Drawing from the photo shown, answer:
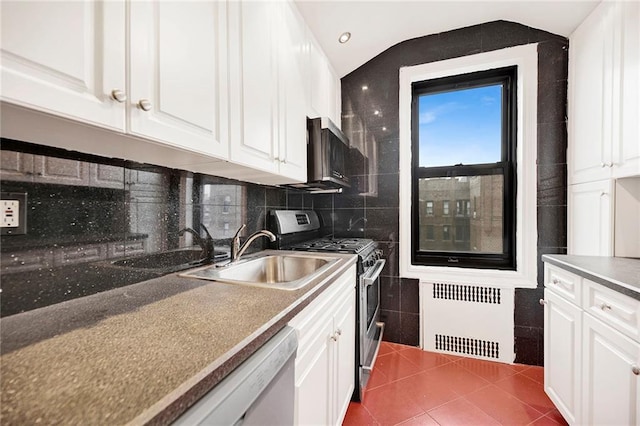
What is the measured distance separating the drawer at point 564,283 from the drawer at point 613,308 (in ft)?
0.18

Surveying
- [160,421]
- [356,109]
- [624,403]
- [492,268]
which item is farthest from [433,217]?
[160,421]

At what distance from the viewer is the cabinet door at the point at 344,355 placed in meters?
1.34

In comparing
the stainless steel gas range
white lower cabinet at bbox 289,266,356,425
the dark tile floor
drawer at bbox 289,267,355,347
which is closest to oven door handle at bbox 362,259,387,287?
the stainless steel gas range

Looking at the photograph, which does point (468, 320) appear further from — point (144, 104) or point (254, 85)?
point (144, 104)

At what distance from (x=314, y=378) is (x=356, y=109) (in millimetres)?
2287

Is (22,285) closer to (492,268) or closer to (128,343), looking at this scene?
(128,343)

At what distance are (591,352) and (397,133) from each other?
192 centimetres

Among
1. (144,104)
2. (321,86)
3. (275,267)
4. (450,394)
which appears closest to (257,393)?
(144,104)

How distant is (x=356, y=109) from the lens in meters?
2.59

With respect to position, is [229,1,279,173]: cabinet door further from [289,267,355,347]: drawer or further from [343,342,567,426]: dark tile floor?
[343,342,567,426]: dark tile floor

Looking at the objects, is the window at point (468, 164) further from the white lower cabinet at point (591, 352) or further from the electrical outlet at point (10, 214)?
the electrical outlet at point (10, 214)

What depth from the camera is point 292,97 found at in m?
1.61

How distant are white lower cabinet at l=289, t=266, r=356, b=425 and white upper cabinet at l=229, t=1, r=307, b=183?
69 cm

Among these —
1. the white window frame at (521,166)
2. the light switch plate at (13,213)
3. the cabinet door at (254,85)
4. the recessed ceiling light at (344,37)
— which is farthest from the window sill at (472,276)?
the light switch plate at (13,213)
